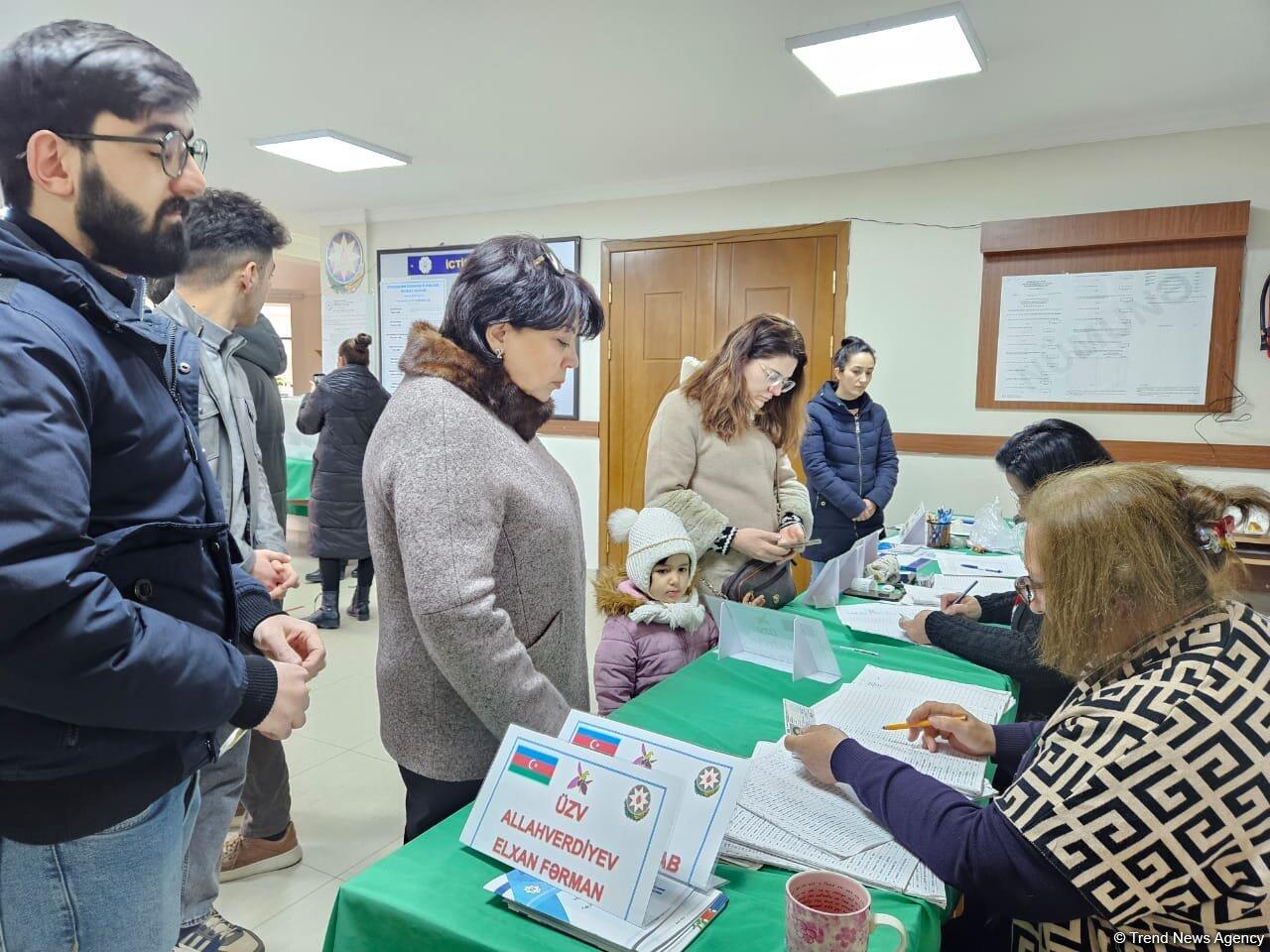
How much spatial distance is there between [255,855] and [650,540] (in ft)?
4.42

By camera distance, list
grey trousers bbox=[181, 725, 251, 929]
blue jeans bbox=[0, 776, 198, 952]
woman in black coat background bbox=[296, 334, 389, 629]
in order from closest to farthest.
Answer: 1. blue jeans bbox=[0, 776, 198, 952]
2. grey trousers bbox=[181, 725, 251, 929]
3. woman in black coat background bbox=[296, 334, 389, 629]

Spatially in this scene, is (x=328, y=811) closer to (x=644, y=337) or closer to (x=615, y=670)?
(x=615, y=670)

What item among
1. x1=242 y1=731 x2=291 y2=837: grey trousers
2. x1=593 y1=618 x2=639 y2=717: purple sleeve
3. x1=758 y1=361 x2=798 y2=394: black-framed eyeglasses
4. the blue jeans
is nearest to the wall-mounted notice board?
x1=758 y1=361 x2=798 y2=394: black-framed eyeglasses

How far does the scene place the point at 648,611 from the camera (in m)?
1.83

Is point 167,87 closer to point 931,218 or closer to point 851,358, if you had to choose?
point 851,358

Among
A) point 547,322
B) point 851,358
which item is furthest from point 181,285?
point 851,358

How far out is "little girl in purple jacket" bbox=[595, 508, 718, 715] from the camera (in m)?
1.80

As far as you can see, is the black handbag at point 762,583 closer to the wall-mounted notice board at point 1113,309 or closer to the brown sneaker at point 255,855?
the brown sneaker at point 255,855

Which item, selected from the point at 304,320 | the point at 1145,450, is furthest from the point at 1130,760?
the point at 304,320

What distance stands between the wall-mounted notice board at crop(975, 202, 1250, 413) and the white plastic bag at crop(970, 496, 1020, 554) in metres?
1.08

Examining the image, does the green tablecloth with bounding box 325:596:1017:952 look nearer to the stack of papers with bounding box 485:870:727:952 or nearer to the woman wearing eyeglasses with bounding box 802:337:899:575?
the stack of papers with bounding box 485:870:727:952

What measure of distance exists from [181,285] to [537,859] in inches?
57.6

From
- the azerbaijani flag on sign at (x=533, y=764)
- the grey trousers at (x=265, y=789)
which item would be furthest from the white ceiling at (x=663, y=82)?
the azerbaijani flag on sign at (x=533, y=764)

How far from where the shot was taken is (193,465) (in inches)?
35.1
